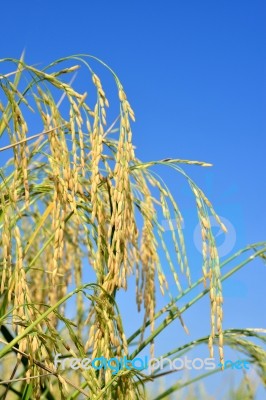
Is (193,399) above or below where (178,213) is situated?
below

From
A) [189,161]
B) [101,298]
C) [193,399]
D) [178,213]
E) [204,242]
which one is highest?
[189,161]

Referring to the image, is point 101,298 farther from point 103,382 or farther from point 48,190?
point 48,190

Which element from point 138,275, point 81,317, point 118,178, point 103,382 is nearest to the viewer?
point 118,178

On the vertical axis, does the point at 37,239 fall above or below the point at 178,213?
above

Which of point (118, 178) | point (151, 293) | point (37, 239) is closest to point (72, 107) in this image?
point (118, 178)

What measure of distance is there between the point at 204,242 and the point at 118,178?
1.10ft

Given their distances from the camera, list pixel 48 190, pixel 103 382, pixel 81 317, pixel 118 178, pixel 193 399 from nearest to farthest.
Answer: pixel 118 178 < pixel 103 382 < pixel 48 190 < pixel 81 317 < pixel 193 399

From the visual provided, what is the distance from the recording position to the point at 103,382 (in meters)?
2.02

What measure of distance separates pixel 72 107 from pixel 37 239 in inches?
64.0

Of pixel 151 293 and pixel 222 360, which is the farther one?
pixel 151 293

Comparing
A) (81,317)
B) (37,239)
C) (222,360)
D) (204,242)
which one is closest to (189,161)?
(204,242)

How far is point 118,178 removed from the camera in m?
1.89

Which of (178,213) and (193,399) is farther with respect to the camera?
(193,399)

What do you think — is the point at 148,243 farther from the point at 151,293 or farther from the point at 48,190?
the point at 48,190
